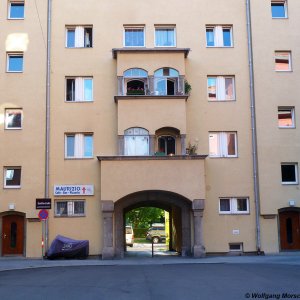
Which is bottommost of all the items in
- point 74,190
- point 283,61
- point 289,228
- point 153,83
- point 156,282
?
point 156,282

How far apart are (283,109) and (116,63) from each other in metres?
9.34

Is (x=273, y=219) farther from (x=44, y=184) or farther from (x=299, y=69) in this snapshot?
(x=44, y=184)

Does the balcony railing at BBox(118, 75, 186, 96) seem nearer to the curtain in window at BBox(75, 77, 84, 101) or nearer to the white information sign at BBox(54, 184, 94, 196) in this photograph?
the curtain in window at BBox(75, 77, 84, 101)

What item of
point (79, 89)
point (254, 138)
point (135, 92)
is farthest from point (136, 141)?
point (254, 138)

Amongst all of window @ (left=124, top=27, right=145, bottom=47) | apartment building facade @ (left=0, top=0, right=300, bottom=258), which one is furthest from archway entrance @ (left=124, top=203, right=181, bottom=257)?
window @ (left=124, top=27, right=145, bottom=47)

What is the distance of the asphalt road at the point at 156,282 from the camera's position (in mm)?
12930

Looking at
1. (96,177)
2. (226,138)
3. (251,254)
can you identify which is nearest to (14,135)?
(96,177)

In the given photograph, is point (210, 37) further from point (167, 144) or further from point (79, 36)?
point (79, 36)

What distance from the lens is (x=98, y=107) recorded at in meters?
26.6

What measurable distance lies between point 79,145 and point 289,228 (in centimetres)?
1189

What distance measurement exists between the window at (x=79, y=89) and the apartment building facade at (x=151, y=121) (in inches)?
2.1

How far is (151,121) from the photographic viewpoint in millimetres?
25766

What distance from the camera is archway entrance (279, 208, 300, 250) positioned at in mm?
26344

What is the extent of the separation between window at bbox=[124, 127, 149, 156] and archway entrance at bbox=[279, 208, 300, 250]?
7989 mm
